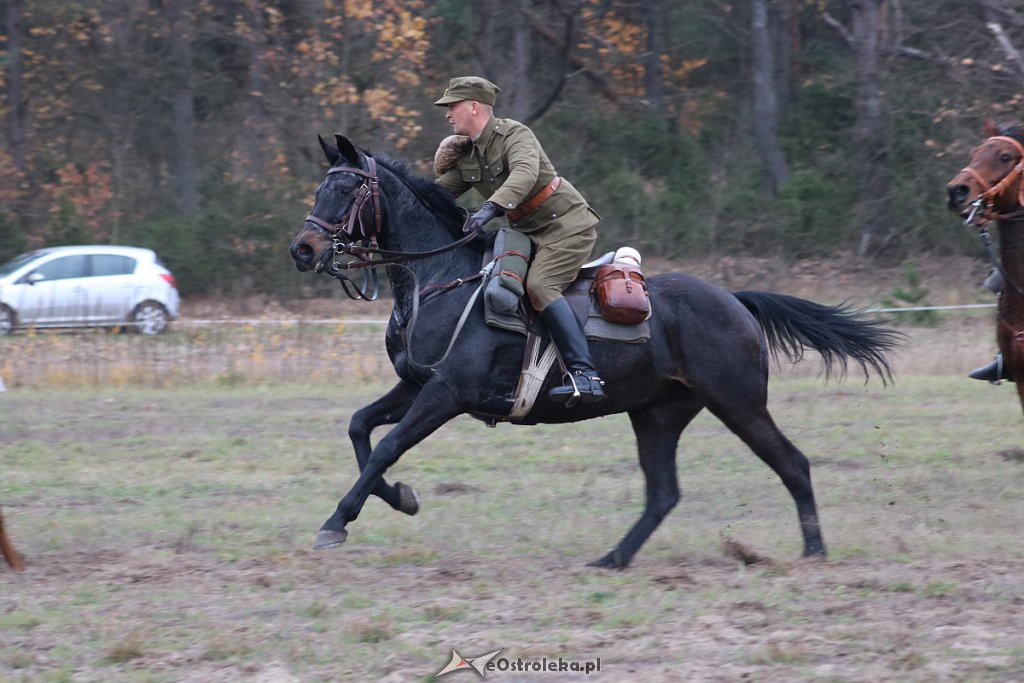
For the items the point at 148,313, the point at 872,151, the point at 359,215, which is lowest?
the point at 148,313

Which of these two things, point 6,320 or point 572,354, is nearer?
point 572,354

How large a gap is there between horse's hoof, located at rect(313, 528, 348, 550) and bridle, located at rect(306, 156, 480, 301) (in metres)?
1.37

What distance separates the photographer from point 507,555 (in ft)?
23.3

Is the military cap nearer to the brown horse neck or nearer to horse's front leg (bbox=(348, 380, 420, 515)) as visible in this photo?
horse's front leg (bbox=(348, 380, 420, 515))

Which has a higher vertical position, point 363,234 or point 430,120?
point 430,120

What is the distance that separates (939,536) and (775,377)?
8345 millimetres

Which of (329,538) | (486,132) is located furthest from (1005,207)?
(329,538)

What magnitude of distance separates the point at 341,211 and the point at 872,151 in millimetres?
23494

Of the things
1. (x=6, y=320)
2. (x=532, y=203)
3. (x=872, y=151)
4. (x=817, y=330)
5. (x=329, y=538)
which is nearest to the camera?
(x=329, y=538)

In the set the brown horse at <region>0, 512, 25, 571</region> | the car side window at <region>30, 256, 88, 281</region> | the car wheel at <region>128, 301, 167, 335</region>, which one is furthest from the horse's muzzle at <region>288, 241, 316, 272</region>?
the car side window at <region>30, 256, 88, 281</region>

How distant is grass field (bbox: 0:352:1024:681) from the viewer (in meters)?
5.04

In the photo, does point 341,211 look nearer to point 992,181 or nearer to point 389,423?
point 389,423

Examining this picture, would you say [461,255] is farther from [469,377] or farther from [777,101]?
[777,101]

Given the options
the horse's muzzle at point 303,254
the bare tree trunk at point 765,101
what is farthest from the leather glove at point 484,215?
the bare tree trunk at point 765,101
